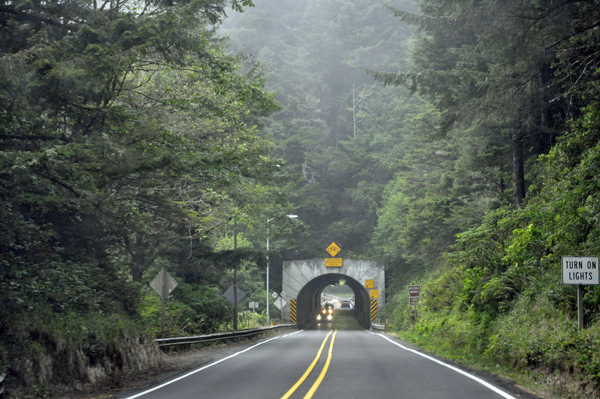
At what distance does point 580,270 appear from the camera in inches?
380

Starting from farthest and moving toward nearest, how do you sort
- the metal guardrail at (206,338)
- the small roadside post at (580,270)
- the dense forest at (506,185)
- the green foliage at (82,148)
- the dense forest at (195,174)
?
the metal guardrail at (206,338) → the dense forest at (506,185) → the dense forest at (195,174) → the green foliage at (82,148) → the small roadside post at (580,270)

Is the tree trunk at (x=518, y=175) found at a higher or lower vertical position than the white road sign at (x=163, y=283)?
higher

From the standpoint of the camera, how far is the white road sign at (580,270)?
376 inches

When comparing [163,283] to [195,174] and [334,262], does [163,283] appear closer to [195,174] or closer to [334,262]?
[195,174]

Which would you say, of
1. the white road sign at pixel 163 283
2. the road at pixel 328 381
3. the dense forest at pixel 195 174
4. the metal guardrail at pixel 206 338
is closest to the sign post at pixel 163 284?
the white road sign at pixel 163 283

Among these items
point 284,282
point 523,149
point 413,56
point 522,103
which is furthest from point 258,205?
point 284,282

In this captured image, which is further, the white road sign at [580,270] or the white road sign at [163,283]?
the white road sign at [163,283]

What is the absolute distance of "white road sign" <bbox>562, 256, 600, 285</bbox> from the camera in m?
9.56

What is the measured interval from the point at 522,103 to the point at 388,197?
37.1 metres

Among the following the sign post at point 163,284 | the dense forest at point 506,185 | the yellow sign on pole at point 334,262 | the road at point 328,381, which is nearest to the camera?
the road at point 328,381

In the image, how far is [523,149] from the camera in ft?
64.4

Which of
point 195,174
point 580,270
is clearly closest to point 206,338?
point 195,174

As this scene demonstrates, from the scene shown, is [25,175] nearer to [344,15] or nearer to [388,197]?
[388,197]

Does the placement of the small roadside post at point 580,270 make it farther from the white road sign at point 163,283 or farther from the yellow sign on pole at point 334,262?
the yellow sign on pole at point 334,262
